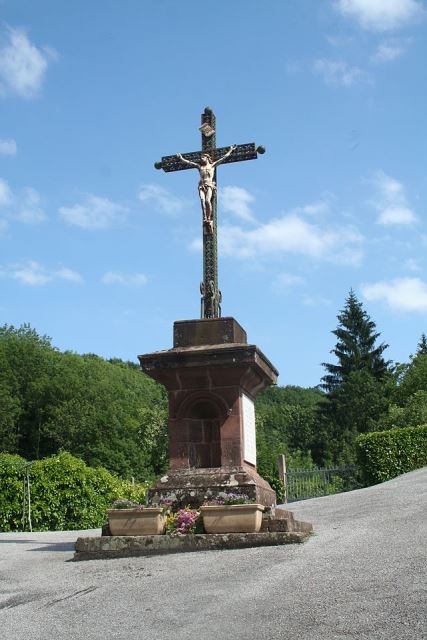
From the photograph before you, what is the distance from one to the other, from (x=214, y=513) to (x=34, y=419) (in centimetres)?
4127

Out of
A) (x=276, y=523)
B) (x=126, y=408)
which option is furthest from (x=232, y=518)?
(x=126, y=408)

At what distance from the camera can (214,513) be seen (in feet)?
30.2

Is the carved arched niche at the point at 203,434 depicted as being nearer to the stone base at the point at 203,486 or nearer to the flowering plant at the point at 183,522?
the stone base at the point at 203,486

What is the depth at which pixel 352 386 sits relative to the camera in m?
45.1

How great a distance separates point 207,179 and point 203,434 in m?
4.38

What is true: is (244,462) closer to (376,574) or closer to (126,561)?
(126,561)

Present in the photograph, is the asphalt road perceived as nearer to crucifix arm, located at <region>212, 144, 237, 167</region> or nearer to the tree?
crucifix arm, located at <region>212, 144, 237, 167</region>

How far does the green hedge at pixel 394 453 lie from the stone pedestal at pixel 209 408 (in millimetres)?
11582

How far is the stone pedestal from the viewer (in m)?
10.4

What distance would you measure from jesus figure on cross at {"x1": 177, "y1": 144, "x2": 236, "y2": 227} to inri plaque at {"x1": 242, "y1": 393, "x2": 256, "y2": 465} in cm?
308

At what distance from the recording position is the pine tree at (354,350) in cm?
4978

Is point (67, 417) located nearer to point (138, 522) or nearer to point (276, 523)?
point (138, 522)

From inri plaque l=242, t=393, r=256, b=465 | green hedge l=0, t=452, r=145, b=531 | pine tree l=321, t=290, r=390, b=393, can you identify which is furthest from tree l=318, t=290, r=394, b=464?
inri plaque l=242, t=393, r=256, b=465

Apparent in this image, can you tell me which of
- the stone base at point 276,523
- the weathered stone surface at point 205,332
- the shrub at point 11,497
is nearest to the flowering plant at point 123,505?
the stone base at point 276,523
